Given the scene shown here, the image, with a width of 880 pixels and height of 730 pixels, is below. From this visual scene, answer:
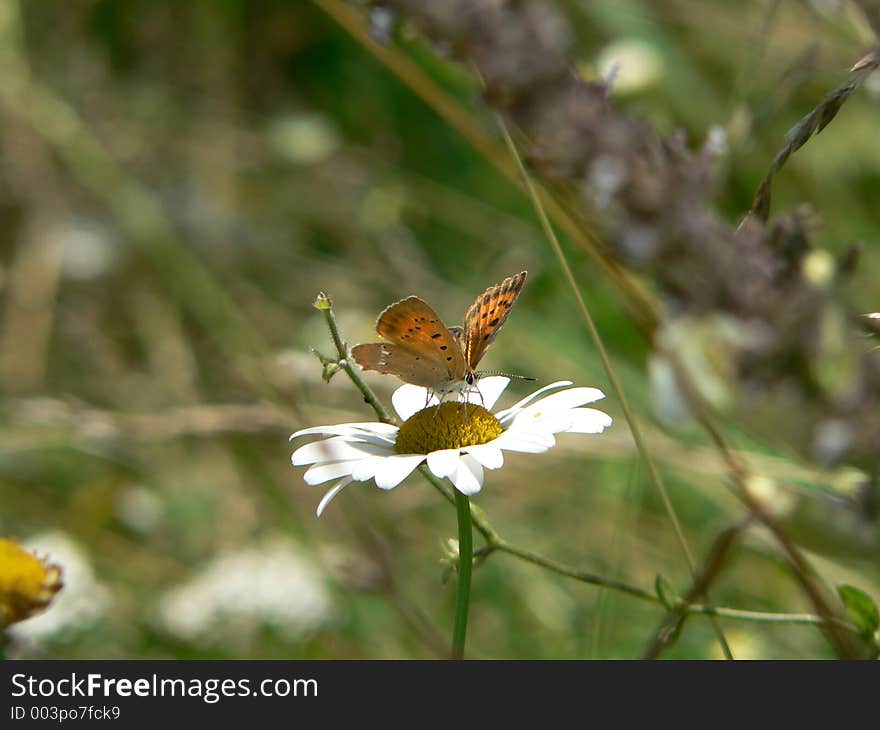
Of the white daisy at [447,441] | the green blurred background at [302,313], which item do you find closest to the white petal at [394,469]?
the white daisy at [447,441]

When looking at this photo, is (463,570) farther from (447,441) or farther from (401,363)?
(401,363)

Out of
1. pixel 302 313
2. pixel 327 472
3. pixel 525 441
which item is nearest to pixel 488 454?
pixel 525 441

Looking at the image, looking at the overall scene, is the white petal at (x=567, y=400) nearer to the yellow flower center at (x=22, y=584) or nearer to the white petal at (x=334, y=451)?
the white petal at (x=334, y=451)

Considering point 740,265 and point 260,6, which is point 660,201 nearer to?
point 740,265

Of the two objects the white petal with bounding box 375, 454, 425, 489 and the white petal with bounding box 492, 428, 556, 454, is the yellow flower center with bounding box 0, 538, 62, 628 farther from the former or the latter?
the white petal with bounding box 492, 428, 556, 454

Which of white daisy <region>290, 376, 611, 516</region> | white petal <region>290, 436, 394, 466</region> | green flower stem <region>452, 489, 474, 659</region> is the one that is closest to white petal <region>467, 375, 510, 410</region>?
white daisy <region>290, 376, 611, 516</region>

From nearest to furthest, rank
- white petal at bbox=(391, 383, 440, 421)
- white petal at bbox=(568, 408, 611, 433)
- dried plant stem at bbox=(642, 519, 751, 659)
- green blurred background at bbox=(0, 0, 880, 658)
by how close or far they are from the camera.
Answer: dried plant stem at bbox=(642, 519, 751, 659), white petal at bbox=(568, 408, 611, 433), white petal at bbox=(391, 383, 440, 421), green blurred background at bbox=(0, 0, 880, 658)

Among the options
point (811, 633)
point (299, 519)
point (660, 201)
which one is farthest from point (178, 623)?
point (660, 201)
